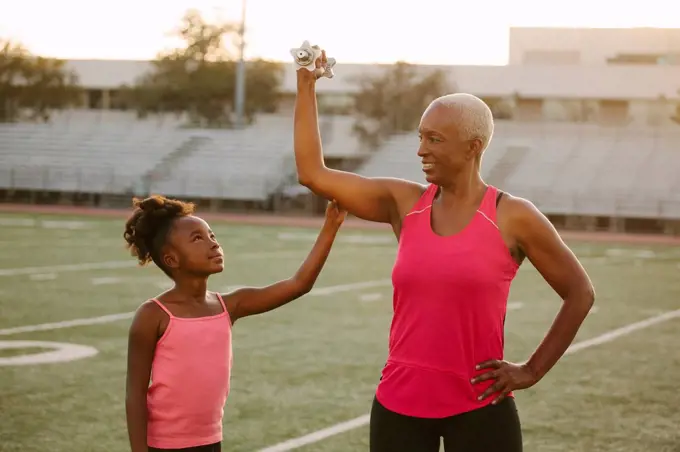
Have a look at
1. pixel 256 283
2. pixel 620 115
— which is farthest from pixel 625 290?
pixel 620 115

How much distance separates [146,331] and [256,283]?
1179 centimetres

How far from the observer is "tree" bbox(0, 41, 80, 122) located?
51562 mm

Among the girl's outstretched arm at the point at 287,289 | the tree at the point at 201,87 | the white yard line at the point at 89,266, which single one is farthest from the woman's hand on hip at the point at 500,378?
the tree at the point at 201,87

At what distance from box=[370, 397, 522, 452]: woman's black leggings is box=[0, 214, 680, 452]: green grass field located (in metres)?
3.02

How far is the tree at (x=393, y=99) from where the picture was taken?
44.9 meters

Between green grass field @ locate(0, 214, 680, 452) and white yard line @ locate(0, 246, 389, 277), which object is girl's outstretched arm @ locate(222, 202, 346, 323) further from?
white yard line @ locate(0, 246, 389, 277)

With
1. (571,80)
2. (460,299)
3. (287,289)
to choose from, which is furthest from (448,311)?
(571,80)

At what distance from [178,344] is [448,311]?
84cm

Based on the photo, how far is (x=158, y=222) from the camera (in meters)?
3.95

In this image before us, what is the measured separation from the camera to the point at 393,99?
46.8 m

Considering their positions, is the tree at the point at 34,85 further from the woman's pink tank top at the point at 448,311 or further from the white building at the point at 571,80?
the woman's pink tank top at the point at 448,311

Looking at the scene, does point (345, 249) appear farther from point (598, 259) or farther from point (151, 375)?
point (151, 375)

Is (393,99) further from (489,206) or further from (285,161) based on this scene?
(489,206)

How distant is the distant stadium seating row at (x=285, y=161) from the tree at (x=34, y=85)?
5.46 m
